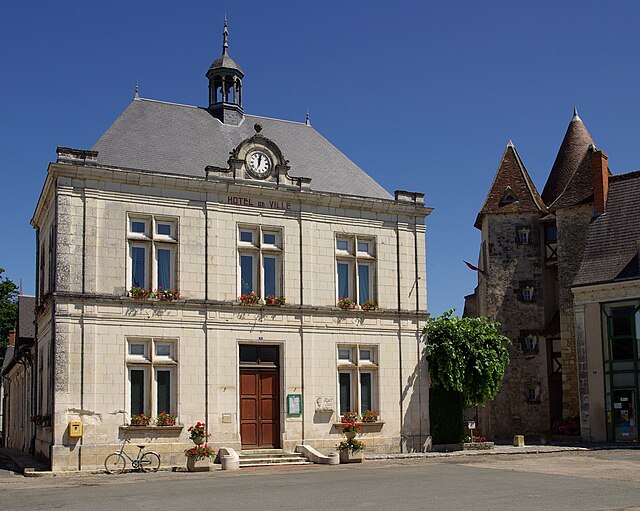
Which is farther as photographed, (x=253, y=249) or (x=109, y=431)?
(x=253, y=249)

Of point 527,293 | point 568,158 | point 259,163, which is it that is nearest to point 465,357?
point 259,163

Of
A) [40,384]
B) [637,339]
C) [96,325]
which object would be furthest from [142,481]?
[637,339]

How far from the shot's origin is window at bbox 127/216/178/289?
21.9 meters

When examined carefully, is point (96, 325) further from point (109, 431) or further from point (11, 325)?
point (11, 325)

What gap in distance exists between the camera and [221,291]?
2267 centimetres

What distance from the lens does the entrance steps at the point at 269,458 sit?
21719 mm

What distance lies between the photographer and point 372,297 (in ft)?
82.1

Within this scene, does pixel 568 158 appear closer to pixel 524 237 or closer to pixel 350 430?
pixel 524 237

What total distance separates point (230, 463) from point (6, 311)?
3126 centimetres

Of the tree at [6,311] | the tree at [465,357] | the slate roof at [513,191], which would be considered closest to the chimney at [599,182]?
the slate roof at [513,191]

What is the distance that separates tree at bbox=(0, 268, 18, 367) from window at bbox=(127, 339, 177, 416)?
28.3 meters

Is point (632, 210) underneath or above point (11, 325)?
above

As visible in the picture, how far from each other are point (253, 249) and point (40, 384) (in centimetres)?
715

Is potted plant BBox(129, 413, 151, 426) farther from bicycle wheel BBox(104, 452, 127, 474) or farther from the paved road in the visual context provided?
the paved road
